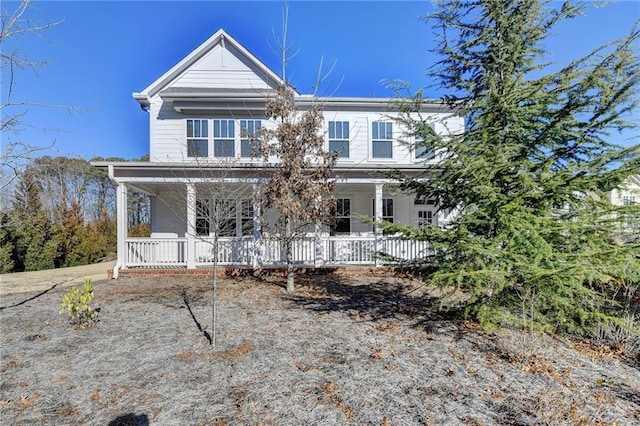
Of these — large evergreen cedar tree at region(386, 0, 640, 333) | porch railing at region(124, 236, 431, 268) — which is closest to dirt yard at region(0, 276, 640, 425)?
large evergreen cedar tree at region(386, 0, 640, 333)

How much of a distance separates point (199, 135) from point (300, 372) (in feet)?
35.7

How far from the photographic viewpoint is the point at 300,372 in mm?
3973

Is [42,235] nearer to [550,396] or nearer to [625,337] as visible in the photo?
[550,396]

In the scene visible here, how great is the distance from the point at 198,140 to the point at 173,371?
1009cm

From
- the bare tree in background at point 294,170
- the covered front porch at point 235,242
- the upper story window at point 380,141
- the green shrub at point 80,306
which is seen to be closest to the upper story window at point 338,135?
the upper story window at point 380,141

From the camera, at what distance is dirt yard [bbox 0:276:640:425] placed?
124 inches

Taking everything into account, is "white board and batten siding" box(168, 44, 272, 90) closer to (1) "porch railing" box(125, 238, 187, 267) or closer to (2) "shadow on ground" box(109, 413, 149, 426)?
(1) "porch railing" box(125, 238, 187, 267)

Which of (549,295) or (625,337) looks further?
(625,337)

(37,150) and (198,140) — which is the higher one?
(198,140)

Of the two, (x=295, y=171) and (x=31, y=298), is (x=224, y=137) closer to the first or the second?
(x=295, y=171)

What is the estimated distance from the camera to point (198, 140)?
484 inches

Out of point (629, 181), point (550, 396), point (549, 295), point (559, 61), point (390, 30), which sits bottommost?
point (550, 396)

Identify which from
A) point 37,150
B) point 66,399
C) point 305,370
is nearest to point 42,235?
point 37,150

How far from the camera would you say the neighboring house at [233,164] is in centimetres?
1041
